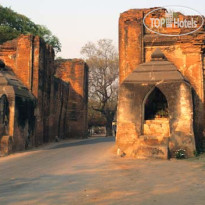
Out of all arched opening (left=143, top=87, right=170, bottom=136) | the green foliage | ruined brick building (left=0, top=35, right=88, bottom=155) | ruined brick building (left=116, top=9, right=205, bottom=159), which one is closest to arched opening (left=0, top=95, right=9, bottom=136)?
ruined brick building (left=0, top=35, right=88, bottom=155)

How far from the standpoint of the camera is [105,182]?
577cm

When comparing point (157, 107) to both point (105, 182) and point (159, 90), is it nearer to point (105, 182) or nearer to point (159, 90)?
point (159, 90)

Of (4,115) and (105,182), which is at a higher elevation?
(4,115)

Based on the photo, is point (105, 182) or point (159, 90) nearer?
point (105, 182)

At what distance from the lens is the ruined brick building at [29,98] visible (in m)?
11.2

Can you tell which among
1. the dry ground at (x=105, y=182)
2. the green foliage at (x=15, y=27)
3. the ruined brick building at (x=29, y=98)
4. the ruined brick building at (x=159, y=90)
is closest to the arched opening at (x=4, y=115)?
the ruined brick building at (x=29, y=98)

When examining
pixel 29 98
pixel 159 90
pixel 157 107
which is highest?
pixel 159 90

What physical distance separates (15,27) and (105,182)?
25.0m

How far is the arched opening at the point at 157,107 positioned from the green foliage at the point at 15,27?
1777 centimetres

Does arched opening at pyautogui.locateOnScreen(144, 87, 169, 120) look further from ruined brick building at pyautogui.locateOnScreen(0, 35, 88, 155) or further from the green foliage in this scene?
the green foliage

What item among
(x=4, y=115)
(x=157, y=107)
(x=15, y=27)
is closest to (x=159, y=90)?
(x=157, y=107)

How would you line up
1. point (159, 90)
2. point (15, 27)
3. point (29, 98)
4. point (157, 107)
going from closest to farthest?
point (159, 90), point (157, 107), point (29, 98), point (15, 27)

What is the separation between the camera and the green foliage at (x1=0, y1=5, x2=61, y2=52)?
25.1 metres

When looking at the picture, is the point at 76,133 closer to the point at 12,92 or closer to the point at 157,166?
the point at 12,92
